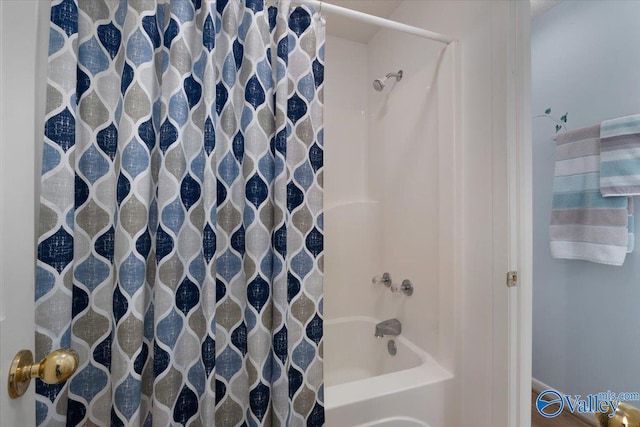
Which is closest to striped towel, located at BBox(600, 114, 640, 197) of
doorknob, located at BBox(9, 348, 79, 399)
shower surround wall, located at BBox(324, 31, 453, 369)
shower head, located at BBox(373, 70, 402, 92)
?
shower surround wall, located at BBox(324, 31, 453, 369)

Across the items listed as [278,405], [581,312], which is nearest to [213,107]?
[278,405]

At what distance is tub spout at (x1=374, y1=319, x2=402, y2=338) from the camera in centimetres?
157

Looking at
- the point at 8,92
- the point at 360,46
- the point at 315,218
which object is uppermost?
the point at 360,46

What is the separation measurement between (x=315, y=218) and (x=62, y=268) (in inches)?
27.4

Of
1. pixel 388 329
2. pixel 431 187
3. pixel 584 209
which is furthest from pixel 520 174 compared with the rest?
pixel 388 329

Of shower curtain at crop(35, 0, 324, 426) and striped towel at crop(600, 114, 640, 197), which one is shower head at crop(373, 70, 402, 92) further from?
striped towel at crop(600, 114, 640, 197)

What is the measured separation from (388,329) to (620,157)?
144cm

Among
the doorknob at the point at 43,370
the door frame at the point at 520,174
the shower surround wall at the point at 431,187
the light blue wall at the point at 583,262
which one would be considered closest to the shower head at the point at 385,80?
the shower surround wall at the point at 431,187

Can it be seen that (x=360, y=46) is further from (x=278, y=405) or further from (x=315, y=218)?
(x=278, y=405)

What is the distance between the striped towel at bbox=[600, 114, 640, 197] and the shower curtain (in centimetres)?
148

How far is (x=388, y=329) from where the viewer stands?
1.58 m

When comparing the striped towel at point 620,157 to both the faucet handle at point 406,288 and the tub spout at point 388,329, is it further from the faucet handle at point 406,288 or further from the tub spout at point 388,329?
the tub spout at point 388,329

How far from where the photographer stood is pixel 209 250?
0.83 metres

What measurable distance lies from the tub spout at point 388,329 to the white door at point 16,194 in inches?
55.3
